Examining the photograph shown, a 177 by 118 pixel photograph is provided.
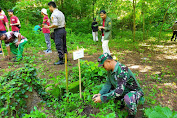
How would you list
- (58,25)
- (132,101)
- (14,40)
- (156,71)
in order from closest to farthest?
(132,101) < (58,25) < (156,71) < (14,40)

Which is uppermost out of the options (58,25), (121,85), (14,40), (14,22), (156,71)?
(14,22)

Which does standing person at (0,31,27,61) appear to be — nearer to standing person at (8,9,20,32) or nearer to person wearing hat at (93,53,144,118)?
standing person at (8,9,20,32)

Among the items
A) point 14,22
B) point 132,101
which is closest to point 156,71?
point 132,101

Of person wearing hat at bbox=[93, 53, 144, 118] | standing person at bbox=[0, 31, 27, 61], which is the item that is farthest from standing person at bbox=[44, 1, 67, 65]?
person wearing hat at bbox=[93, 53, 144, 118]

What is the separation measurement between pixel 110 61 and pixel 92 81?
1.31m

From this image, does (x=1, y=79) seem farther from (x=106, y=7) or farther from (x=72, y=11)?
(x=72, y=11)

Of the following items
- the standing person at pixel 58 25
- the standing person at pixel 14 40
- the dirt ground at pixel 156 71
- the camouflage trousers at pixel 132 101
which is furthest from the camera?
the standing person at pixel 14 40

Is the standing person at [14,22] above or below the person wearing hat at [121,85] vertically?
above

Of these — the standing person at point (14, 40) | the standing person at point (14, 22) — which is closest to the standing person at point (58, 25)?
the standing person at point (14, 40)

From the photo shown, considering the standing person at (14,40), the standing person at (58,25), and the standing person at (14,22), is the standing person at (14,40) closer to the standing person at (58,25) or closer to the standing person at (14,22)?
the standing person at (58,25)

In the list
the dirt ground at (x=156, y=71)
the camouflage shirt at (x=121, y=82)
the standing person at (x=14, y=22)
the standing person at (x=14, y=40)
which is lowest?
the dirt ground at (x=156, y=71)

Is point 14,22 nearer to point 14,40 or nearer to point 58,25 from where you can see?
point 14,40

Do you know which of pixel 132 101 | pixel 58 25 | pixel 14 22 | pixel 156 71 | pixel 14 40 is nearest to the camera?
pixel 132 101

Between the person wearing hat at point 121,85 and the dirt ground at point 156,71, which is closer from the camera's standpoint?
the person wearing hat at point 121,85
